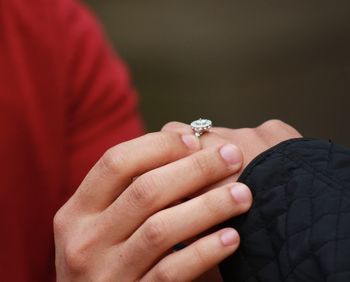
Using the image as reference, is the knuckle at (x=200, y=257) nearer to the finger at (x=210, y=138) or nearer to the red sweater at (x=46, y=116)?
the finger at (x=210, y=138)

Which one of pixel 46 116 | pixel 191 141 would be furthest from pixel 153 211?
pixel 46 116

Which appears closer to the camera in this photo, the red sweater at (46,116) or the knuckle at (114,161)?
the knuckle at (114,161)

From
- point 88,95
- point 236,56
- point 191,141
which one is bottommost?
point 236,56

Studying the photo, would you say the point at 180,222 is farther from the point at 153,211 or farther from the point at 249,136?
the point at 249,136

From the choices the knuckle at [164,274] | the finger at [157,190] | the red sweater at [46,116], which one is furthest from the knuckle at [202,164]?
the red sweater at [46,116]

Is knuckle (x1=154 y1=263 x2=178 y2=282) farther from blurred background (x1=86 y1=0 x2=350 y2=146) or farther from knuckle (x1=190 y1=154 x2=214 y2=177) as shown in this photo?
blurred background (x1=86 y1=0 x2=350 y2=146)

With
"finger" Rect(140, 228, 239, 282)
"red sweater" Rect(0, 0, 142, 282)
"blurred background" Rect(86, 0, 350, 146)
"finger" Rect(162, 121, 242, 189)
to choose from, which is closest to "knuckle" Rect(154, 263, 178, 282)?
"finger" Rect(140, 228, 239, 282)
